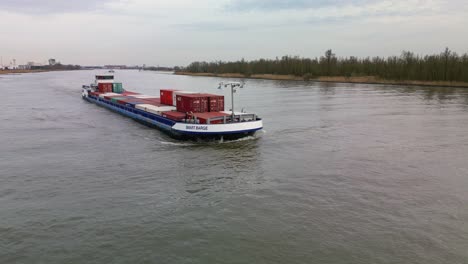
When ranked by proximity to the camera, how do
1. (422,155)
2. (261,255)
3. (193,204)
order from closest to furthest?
1. (261,255)
2. (193,204)
3. (422,155)

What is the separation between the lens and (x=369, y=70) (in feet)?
352

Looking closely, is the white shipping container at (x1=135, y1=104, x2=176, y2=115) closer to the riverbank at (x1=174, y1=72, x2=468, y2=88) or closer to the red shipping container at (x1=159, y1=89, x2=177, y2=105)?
the red shipping container at (x1=159, y1=89, x2=177, y2=105)

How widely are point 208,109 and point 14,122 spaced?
21335 millimetres

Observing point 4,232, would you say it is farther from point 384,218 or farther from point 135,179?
point 384,218

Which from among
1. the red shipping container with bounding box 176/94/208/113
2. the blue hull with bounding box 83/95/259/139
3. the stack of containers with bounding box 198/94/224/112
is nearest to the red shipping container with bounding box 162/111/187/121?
the blue hull with bounding box 83/95/259/139

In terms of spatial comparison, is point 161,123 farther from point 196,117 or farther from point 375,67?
point 375,67

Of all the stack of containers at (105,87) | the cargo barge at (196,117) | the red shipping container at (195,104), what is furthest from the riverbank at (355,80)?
the red shipping container at (195,104)

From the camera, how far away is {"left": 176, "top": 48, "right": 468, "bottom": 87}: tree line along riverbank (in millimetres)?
84625

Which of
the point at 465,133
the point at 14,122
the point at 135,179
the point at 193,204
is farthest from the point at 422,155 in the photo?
the point at 14,122

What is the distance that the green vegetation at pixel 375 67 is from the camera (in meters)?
85.0

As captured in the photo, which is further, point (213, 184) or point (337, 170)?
point (337, 170)

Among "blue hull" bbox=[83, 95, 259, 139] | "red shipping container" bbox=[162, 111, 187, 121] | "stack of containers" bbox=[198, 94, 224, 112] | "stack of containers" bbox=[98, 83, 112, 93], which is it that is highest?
"stack of containers" bbox=[98, 83, 112, 93]

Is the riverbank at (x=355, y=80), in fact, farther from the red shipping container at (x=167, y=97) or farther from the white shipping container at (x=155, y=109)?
the white shipping container at (x=155, y=109)

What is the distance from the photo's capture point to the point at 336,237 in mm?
13109
